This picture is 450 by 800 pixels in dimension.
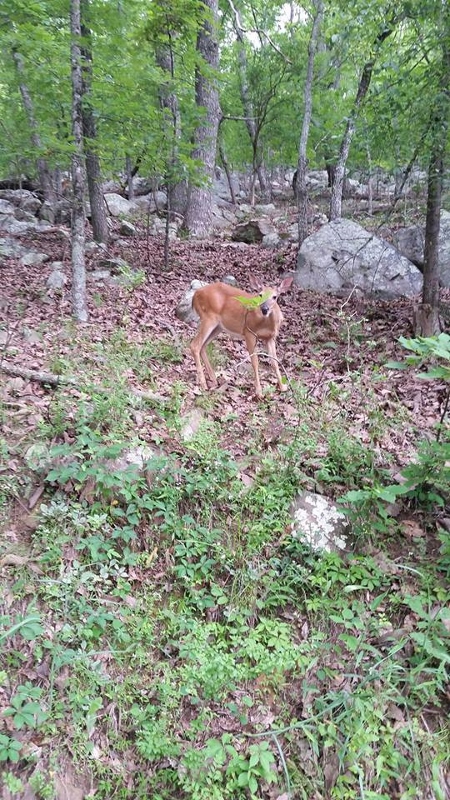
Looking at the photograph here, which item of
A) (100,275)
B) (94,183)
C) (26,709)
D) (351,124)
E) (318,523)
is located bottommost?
(26,709)

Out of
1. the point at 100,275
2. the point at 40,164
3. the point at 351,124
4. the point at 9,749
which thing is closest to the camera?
the point at 9,749

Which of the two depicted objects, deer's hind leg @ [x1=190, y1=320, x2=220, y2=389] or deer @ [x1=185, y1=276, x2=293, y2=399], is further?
deer's hind leg @ [x1=190, y1=320, x2=220, y2=389]

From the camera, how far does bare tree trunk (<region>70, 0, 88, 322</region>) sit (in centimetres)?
596

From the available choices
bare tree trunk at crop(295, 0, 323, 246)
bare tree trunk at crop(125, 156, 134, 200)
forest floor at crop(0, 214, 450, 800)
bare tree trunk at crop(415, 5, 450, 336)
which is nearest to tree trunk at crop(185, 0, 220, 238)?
bare tree trunk at crop(295, 0, 323, 246)

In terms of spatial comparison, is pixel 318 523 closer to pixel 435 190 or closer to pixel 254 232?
pixel 435 190

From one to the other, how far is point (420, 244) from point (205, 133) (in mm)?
5870

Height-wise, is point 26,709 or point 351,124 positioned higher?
point 351,124

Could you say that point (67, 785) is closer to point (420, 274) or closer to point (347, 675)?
point (347, 675)

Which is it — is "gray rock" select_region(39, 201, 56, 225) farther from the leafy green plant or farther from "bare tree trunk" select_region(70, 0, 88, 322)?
the leafy green plant

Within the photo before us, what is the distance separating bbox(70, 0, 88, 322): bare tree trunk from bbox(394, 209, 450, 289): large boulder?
5699mm

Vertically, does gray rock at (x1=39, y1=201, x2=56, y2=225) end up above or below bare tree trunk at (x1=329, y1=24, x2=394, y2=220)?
below

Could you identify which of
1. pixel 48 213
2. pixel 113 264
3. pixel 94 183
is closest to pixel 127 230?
pixel 94 183

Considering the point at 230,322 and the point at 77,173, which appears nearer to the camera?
the point at 230,322

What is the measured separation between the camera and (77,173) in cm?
647
